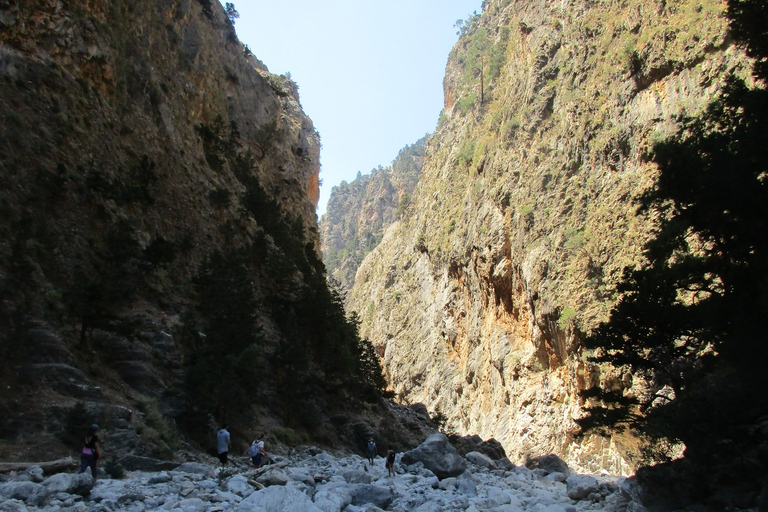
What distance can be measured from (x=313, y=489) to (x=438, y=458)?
7.14m

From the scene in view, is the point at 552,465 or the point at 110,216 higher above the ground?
the point at 110,216

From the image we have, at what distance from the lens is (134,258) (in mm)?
16781

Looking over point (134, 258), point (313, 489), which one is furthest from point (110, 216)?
point (313, 489)

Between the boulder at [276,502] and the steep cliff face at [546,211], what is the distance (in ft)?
59.3

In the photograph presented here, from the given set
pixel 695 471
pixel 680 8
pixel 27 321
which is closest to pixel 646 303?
pixel 695 471

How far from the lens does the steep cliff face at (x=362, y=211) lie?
10900 cm

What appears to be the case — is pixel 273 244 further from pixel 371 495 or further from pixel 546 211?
pixel 371 495

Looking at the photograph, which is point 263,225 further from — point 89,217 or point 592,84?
point 592,84

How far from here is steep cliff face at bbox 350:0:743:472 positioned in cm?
2495

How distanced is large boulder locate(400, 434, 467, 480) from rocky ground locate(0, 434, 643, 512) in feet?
0.10

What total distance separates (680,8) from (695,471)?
77.6ft

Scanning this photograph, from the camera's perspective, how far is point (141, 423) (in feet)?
37.2

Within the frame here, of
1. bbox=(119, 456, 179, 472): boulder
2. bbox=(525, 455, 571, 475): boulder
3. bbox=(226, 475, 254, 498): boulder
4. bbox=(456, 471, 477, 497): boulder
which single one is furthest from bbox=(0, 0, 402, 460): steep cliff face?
bbox=(525, 455, 571, 475): boulder

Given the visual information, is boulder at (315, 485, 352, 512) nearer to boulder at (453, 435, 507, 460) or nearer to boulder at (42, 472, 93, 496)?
boulder at (42, 472, 93, 496)
